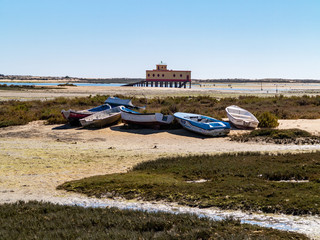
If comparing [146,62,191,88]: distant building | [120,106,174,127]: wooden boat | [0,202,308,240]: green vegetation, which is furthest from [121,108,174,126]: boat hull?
[146,62,191,88]: distant building

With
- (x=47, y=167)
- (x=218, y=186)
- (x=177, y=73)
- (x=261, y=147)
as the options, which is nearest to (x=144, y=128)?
(x=261, y=147)

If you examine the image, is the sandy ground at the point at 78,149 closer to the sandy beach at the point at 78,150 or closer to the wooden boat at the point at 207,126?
the sandy beach at the point at 78,150

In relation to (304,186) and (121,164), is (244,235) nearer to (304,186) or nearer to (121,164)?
(304,186)

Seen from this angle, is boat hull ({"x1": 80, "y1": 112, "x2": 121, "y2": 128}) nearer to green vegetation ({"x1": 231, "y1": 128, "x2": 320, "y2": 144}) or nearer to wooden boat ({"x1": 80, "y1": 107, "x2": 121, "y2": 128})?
wooden boat ({"x1": 80, "y1": 107, "x2": 121, "y2": 128})

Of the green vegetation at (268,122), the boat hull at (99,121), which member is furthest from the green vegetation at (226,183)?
the boat hull at (99,121)

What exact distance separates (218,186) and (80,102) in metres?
29.5

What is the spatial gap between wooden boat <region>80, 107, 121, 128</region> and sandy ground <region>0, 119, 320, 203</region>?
0.53 meters

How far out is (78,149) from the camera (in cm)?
1748

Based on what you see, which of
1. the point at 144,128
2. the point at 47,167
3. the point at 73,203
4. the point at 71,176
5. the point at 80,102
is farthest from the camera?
the point at 80,102

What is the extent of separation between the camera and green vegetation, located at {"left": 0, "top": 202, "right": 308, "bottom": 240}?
6730mm

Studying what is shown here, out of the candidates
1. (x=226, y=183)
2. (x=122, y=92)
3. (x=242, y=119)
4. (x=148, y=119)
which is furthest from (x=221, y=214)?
(x=122, y=92)

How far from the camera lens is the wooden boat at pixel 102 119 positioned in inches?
911

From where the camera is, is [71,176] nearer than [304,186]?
No

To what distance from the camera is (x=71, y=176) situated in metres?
12.6
